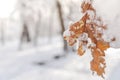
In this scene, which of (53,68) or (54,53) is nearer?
(53,68)

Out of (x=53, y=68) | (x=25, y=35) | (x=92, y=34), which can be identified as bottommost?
(x=53, y=68)

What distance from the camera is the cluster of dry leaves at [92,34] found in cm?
247

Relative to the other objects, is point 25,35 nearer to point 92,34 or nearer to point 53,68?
point 53,68

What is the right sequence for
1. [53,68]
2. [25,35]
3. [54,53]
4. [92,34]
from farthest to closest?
[25,35]
[54,53]
[53,68]
[92,34]

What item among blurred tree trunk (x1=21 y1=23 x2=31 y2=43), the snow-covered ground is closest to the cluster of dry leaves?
the snow-covered ground

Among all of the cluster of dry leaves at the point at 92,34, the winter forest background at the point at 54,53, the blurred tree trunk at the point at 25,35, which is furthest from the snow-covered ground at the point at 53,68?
the blurred tree trunk at the point at 25,35

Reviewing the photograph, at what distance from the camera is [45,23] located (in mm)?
13953

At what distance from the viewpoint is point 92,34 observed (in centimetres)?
249

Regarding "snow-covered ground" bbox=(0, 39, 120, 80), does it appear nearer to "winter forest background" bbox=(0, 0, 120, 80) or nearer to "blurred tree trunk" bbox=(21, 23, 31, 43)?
"winter forest background" bbox=(0, 0, 120, 80)

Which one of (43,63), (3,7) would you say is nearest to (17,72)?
(43,63)

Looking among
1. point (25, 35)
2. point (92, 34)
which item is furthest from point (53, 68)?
point (25, 35)

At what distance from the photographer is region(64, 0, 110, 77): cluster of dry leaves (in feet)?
8.12

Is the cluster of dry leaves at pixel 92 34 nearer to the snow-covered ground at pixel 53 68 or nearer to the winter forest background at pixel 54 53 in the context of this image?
the winter forest background at pixel 54 53

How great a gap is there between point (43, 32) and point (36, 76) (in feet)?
35.2
